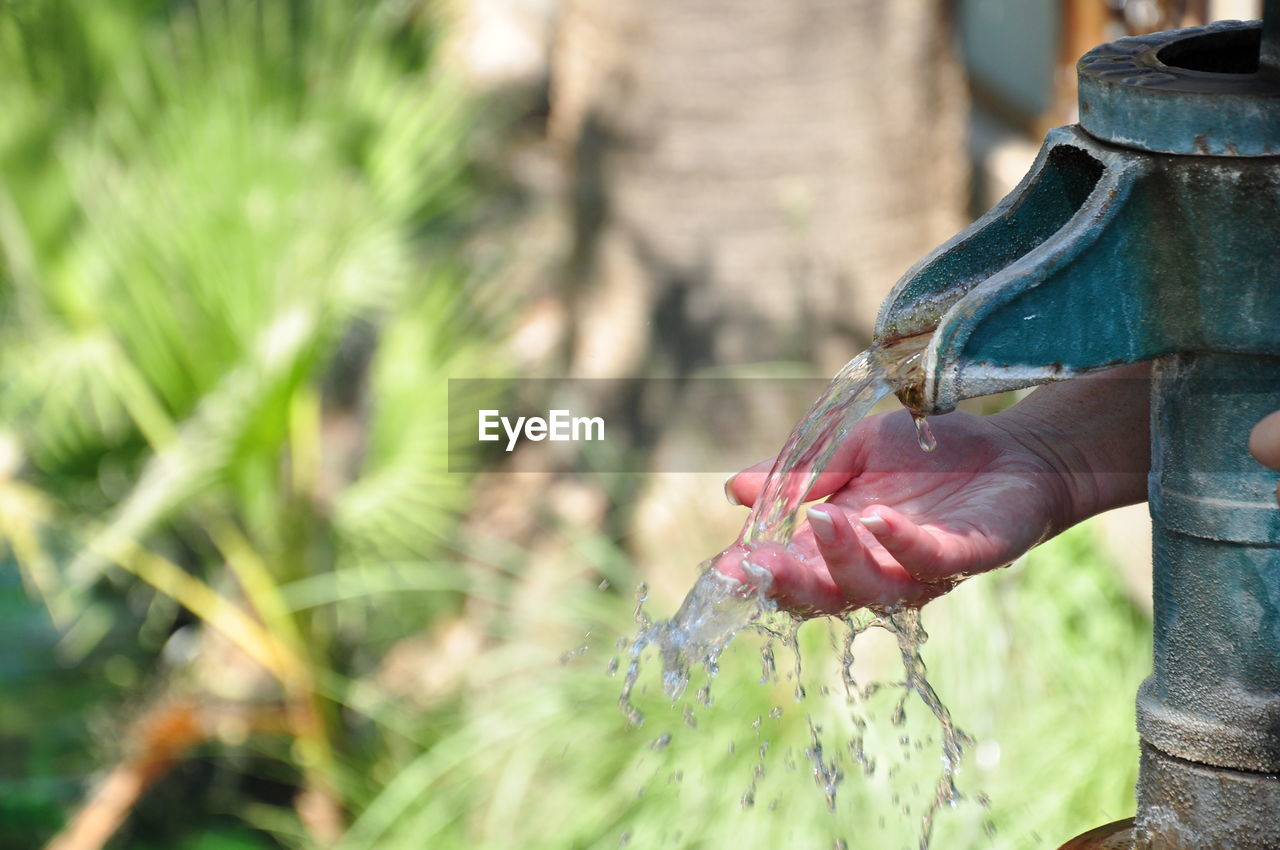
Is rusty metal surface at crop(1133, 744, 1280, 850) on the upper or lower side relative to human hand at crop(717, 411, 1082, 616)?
lower

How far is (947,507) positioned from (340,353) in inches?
130

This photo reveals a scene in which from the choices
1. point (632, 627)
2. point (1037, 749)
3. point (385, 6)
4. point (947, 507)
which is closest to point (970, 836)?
point (1037, 749)

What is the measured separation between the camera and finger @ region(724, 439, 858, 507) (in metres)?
1.43

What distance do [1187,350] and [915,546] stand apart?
25 cm

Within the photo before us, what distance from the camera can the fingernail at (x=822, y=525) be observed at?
3.59ft

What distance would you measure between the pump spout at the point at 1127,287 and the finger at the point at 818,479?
0.43 metres

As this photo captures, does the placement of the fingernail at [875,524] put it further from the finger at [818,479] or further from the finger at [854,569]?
the finger at [818,479]

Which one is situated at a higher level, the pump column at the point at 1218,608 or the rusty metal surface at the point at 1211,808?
the pump column at the point at 1218,608

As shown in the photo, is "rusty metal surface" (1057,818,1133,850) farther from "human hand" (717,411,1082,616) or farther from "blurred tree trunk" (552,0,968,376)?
"blurred tree trunk" (552,0,968,376)

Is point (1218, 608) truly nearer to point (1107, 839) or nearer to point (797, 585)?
point (1107, 839)

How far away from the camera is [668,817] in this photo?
3111 millimetres

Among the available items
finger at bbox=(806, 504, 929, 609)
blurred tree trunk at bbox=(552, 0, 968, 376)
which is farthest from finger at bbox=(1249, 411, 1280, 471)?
blurred tree trunk at bbox=(552, 0, 968, 376)

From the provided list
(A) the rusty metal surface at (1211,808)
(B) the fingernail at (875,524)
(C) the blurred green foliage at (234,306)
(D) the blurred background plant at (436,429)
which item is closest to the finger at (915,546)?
(B) the fingernail at (875,524)

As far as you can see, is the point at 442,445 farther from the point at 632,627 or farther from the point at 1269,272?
the point at 1269,272
